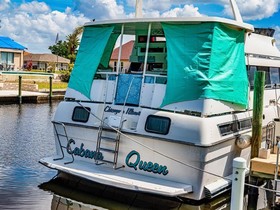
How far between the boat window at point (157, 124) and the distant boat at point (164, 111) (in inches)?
0.9

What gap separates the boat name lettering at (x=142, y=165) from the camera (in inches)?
360

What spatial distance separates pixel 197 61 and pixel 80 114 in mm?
3132

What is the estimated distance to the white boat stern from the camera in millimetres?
8636

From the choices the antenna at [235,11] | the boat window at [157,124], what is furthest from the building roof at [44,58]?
the boat window at [157,124]

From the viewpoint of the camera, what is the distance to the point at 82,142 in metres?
10.2

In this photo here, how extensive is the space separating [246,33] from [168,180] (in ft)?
13.9

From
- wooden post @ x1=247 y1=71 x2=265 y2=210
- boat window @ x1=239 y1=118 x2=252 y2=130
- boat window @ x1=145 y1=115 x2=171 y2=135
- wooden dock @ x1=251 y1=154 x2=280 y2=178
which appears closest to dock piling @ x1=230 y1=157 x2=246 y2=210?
wooden dock @ x1=251 y1=154 x2=280 y2=178

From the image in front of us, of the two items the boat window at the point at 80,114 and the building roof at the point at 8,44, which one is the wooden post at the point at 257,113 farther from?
the building roof at the point at 8,44

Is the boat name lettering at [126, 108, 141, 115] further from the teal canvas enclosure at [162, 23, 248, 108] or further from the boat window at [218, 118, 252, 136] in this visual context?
the boat window at [218, 118, 252, 136]

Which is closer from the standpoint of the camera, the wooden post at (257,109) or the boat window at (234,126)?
the boat window at (234,126)

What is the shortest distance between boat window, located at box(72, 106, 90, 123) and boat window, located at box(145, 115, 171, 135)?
1.67 metres

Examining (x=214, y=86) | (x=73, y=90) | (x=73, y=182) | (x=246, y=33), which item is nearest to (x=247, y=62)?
(x=246, y=33)

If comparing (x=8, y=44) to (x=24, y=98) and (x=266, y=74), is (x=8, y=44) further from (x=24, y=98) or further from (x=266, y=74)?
(x=266, y=74)

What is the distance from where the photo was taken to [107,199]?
9695 millimetres
